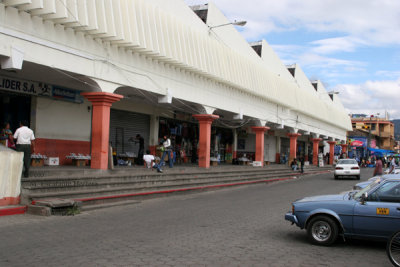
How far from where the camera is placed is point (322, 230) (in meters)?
7.33

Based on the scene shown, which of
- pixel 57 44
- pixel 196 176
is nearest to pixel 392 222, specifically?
pixel 57 44

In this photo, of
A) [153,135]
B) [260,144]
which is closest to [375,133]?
[260,144]

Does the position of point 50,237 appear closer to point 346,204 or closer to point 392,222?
point 346,204

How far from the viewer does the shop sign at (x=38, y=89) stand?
14305mm

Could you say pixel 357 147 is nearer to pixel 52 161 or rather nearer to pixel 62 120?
pixel 62 120

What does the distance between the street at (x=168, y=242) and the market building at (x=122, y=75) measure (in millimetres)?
4892

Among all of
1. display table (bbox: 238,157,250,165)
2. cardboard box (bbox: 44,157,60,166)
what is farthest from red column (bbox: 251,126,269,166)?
cardboard box (bbox: 44,157,60,166)

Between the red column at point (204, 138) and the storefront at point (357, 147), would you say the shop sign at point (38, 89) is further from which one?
the storefront at point (357, 147)

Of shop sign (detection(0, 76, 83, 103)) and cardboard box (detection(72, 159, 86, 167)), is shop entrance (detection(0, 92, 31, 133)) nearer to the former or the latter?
shop sign (detection(0, 76, 83, 103))

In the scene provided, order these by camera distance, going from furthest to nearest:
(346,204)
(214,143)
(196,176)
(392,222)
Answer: (214,143) < (196,176) < (346,204) < (392,222)

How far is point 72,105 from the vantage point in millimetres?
17125

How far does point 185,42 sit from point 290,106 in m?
16.2

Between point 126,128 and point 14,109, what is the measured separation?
6.36 m

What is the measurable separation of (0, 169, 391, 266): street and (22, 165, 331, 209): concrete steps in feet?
3.45
